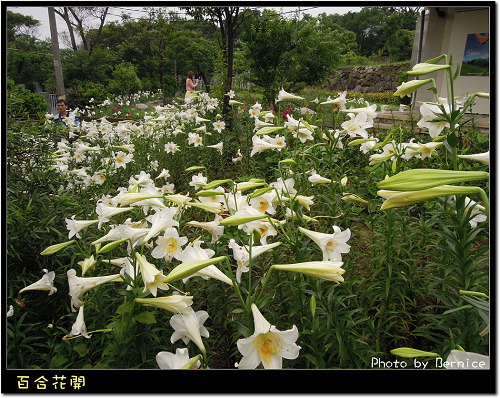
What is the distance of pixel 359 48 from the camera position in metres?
20.9

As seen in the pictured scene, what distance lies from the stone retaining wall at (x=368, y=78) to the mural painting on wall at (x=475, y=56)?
1046cm

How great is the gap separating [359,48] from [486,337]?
2306 centimetres

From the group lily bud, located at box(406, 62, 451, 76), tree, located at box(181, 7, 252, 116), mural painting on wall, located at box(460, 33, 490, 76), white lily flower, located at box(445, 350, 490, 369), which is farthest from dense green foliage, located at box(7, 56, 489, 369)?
mural painting on wall, located at box(460, 33, 490, 76)

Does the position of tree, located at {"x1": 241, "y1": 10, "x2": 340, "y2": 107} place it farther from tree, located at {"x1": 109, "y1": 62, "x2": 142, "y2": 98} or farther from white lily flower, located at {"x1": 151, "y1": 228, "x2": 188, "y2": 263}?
tree, located at {"x1": 109, "y1": 62, "x2": 142, "y2": 98}

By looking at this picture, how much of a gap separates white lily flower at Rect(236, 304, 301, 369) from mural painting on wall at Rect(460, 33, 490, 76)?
6.13 meters

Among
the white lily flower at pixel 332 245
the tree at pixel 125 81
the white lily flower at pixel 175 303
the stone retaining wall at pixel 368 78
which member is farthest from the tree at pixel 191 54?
the white lily flower at pixel 175 303

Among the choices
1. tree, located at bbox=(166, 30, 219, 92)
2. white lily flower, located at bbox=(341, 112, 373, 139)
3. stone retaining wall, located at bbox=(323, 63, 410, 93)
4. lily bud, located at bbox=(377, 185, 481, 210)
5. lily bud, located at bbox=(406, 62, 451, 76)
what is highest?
tree, located at bbox=(166, 30, 219, 92)

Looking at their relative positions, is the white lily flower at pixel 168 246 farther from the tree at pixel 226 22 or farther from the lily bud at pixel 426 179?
the tree at pixel 226 22

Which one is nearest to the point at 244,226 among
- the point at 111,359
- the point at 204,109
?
the point at 111,359

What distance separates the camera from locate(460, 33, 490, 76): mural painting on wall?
17.3 feet

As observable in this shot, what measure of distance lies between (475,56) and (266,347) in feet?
21.5

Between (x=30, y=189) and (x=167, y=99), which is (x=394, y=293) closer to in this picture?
(x=30, y=189)

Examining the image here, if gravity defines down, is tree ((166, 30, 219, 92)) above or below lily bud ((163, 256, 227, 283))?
above

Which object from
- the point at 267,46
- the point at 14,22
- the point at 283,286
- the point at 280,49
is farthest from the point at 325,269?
the point at 280,49
